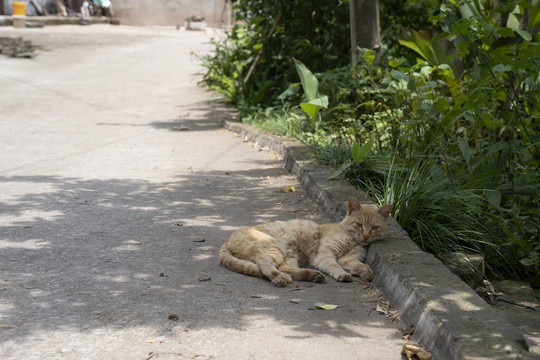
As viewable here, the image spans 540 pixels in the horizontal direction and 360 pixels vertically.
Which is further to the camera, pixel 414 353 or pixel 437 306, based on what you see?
pixel 437 306

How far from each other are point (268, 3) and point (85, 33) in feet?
57.5

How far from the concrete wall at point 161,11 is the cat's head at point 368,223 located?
31.5m

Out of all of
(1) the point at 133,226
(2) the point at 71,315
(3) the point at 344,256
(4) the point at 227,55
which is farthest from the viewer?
(4) the point at 227,55

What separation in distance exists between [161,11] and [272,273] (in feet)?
108

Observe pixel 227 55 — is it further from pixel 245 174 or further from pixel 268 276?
pixel 268 276

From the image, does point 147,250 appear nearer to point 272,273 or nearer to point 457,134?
point 272,273

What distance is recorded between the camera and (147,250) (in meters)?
5.18

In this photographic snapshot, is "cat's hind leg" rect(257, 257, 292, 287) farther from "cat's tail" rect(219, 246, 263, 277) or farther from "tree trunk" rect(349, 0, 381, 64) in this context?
"tree trunk" rect(349, 0, 381, 64)

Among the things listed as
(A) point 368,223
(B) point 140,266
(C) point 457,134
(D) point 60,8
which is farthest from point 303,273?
(D) point 60,8

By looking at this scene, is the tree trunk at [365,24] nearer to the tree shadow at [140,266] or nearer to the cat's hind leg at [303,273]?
the tree shadow at [140,266]

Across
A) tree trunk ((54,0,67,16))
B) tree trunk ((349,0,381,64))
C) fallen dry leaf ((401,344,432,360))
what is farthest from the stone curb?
tree trunk ((54,0,67,16))

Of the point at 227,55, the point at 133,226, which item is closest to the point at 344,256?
the point at 133,226

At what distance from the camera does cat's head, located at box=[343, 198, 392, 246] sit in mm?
4953

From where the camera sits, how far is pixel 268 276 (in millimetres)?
4520
